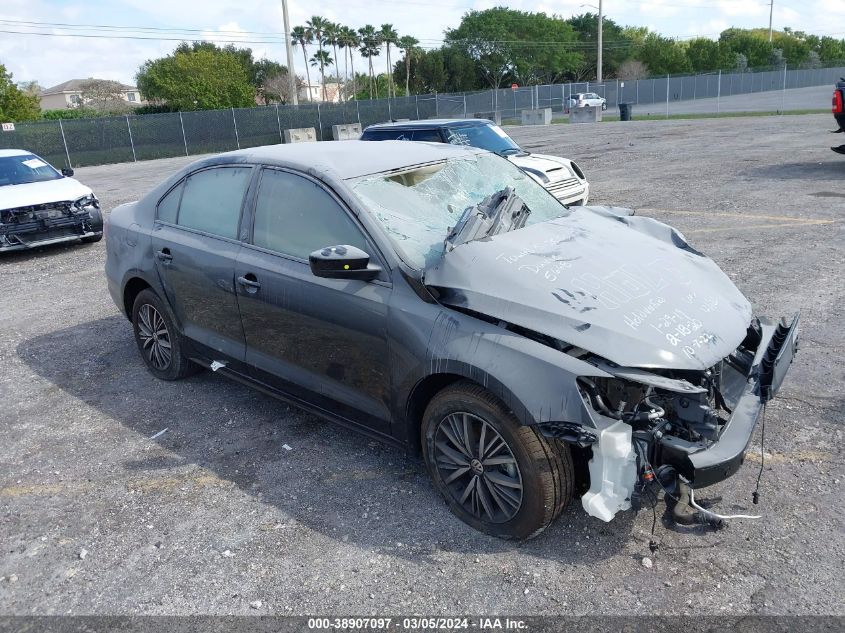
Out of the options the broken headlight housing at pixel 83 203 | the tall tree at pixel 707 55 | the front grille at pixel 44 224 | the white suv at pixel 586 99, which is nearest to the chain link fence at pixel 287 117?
the white suv at pixel 586 99

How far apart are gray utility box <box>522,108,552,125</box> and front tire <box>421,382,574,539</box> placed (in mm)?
36315

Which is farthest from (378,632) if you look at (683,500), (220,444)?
(220,444)

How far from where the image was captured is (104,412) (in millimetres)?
5012

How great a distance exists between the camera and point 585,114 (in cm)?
3594

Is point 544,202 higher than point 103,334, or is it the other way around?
point 544,202

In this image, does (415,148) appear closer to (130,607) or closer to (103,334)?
(130,607)

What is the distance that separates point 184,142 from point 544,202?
1265 inches

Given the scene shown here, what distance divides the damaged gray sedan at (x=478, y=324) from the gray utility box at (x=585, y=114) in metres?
33.1

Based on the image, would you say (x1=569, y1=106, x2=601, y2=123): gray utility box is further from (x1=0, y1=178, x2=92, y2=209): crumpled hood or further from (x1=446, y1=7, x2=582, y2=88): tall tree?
(x1=446, y1=7, x2=582, y2=88): tall tree

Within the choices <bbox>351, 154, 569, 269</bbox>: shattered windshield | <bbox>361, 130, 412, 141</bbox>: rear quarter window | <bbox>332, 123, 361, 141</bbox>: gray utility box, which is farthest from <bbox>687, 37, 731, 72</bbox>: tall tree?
<bbox>351, 154, 569, 269</bbox>: shattered windshield

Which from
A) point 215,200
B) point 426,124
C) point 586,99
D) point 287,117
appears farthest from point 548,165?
point 586,99

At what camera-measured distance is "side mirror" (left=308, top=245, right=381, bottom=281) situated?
345 centimetres

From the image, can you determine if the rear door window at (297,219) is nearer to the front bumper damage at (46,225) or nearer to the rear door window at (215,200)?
the rear door window at (215,200)

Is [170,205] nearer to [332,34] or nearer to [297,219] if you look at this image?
[297,219]
